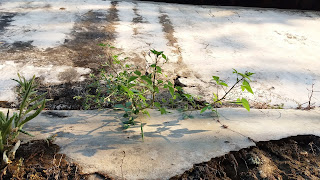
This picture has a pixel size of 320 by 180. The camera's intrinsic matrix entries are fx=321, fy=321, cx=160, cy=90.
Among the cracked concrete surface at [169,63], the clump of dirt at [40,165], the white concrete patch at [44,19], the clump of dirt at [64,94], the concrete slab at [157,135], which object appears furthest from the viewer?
the white concrete patch at [44,19]

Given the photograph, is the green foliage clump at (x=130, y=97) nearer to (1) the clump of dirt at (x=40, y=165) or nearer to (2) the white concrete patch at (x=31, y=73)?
(2) the white concrete patch at (x=31, y=73)

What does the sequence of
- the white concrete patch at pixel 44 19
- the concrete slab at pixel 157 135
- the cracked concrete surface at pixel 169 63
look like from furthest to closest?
the white concrete patch at pixel 44 19 → the cracked concrete surface at pixel 169 63 → the concrete slab at pixel 157 135

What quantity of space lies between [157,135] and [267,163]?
556mm

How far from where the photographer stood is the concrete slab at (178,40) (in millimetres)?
2369

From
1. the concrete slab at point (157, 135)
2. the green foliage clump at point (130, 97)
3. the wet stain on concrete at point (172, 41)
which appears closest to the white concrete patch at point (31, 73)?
the green foliage clump at point (130, 97)

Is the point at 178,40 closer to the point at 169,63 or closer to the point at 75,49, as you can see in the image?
the point at 169,63

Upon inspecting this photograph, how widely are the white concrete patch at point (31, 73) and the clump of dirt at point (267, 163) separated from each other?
47.0 inches

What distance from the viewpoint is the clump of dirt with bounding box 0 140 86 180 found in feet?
4.28

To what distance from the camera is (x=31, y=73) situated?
7.38 ft

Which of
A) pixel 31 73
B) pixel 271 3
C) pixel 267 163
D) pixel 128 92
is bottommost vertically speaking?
pixel 267 163

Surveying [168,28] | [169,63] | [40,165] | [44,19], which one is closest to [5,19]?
[44,19]

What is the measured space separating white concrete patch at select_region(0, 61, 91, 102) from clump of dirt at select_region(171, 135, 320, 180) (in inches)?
47.0

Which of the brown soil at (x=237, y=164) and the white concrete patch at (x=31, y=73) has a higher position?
the white concrete patch at (x=31, y=73)

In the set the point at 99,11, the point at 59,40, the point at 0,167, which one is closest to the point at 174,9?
the point at 99,11
